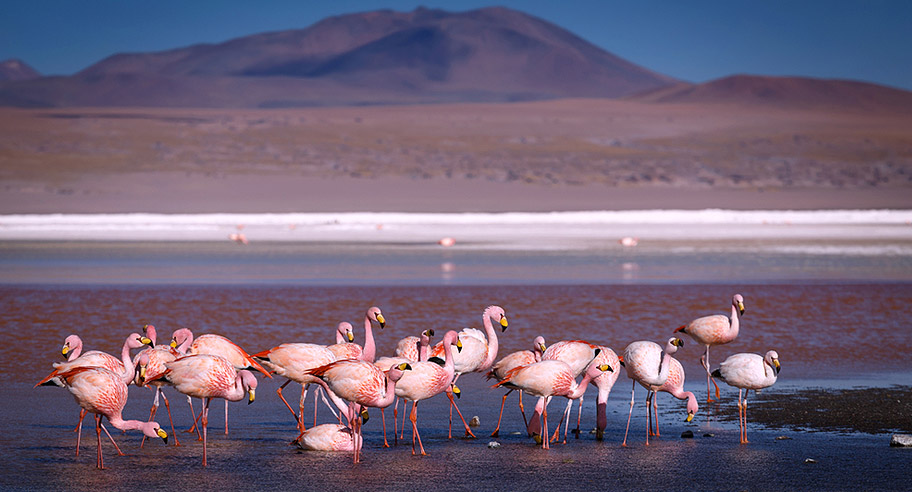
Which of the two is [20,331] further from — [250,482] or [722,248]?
[722,248]

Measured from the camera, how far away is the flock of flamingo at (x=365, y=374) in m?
8.59

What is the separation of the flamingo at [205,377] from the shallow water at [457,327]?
0.46 meters

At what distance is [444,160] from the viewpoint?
210 feet

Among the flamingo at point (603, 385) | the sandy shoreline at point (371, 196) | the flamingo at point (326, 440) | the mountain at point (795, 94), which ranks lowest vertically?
the flamingo at point (326, 440)

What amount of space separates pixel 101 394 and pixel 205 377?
77 cm

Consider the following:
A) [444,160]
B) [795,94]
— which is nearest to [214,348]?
[444,160]

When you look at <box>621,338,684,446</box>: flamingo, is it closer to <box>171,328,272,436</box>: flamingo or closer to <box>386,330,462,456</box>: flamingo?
<box>386,330,462,456</box>: flamingo

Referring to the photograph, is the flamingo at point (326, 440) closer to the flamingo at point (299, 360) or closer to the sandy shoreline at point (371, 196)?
the flamingo at point (299, 360)

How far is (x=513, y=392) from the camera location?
11.3 m

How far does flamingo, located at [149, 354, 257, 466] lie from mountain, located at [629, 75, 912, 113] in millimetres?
110469

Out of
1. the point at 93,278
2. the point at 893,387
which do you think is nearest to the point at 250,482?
the point at 893,387

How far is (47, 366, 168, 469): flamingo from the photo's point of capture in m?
8.33

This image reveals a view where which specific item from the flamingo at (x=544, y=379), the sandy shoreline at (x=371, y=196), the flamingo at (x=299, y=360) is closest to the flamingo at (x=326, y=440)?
the flamingo at (x=299, y=360)

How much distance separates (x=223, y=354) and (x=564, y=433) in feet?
9.75
